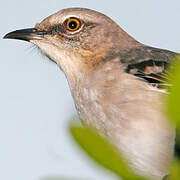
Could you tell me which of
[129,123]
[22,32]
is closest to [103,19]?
[22,32]

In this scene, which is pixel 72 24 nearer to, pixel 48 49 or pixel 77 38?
pixel 77 38

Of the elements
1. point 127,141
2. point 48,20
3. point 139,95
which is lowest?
point 127,141

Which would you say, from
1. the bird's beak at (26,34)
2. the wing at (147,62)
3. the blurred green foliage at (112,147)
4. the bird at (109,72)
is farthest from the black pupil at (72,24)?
the blurred green foliage at (112,147)

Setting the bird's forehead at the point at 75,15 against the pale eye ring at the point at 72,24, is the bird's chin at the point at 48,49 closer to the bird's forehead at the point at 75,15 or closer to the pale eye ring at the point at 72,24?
the bird's forehead at the point at 75,15

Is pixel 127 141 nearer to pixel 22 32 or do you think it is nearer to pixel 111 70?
pixel 111 70

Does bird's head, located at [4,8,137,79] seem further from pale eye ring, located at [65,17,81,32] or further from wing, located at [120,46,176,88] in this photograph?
wing, located at [120,46,176,88]

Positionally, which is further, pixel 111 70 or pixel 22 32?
pixel 22 32

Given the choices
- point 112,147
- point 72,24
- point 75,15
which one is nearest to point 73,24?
point 72,24

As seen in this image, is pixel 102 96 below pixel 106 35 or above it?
below
